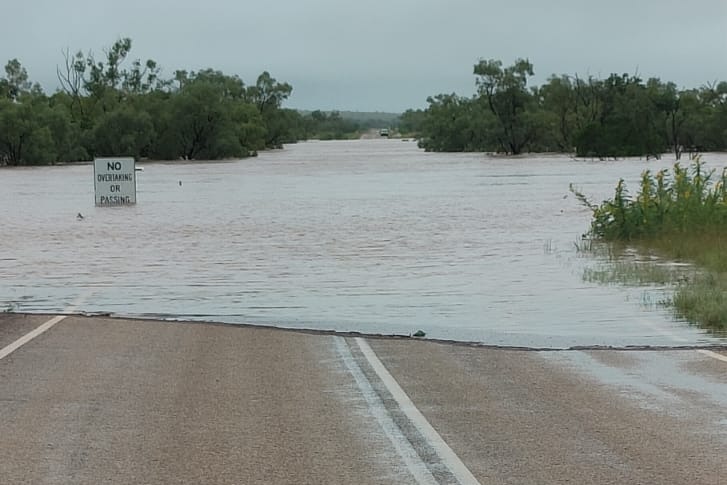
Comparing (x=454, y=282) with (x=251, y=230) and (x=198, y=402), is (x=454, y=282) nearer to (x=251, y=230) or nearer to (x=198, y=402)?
(x=198, y=402)

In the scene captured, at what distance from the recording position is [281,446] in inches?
291

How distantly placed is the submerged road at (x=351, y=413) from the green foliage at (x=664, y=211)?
13.3 meters

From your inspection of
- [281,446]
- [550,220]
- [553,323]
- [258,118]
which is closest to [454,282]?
[553,323]

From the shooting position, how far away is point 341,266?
22.1 metres

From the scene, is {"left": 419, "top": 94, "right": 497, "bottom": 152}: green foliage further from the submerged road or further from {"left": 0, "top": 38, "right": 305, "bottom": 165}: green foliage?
the submerged road

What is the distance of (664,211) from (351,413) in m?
17.7

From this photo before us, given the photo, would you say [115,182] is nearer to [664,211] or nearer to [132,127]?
[664,211]

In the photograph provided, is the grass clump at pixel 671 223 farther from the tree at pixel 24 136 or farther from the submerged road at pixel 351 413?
the tree at pixel 24 136

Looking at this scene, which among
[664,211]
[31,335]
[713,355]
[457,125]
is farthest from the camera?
[457,125]

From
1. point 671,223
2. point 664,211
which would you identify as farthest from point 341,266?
point 664,211

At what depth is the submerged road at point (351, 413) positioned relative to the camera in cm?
683

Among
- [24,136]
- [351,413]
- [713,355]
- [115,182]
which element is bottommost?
[24,136]

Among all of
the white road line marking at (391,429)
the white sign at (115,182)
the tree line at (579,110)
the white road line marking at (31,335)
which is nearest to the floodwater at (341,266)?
the white sign at (115,182)

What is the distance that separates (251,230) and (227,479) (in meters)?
25.6
